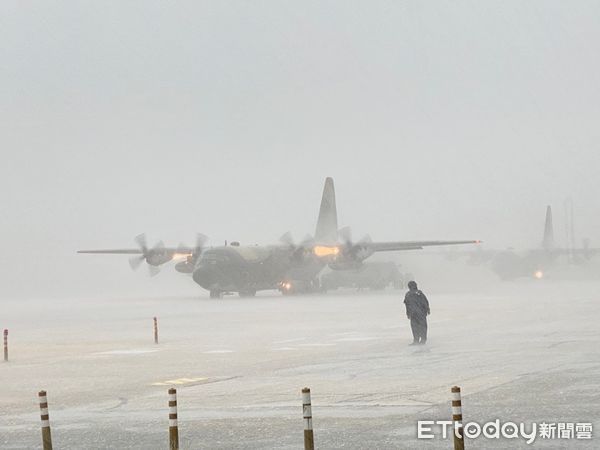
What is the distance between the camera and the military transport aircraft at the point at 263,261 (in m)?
70.9

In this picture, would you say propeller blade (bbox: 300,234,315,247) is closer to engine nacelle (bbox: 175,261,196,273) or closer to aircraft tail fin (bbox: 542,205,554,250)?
engine nacelle (bbox: 175,261,196,273)

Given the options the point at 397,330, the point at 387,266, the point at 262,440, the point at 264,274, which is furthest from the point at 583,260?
the point at 262,440

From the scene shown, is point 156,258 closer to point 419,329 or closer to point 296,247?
point 296,247

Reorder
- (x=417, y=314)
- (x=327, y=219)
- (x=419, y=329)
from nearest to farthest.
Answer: (x=419, y=329) < (x=417, y=314) < (x=327, y=219)

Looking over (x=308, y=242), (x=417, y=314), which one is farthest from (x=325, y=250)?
(x=417, y=314)

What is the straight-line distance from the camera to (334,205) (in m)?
84.2

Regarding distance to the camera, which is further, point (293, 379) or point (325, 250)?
point (325, 250)

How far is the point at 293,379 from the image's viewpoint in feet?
72.1

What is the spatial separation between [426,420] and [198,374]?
913 cm

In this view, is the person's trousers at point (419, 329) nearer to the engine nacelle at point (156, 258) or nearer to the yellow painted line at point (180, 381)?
the yellow painted line at point (180, 381)

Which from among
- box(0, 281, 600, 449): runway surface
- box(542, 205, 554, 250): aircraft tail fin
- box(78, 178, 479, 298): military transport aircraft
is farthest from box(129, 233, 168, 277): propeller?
A: box(542, 205, 554, 250): aircraft tail fin

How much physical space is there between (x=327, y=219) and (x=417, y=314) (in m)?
52.8

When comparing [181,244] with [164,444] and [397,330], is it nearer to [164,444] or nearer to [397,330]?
[397,330]

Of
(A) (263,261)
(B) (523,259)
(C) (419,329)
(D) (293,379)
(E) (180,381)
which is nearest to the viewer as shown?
(D) (293,379)
